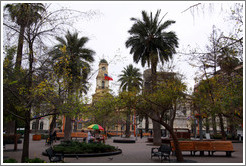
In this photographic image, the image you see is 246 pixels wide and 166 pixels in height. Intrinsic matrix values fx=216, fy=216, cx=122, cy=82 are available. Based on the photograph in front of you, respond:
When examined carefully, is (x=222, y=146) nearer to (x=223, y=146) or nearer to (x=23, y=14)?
(x=223, y=146)

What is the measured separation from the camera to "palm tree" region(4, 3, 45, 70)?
797 centimetres

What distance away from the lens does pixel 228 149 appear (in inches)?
504

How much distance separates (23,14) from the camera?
8148 millimetres

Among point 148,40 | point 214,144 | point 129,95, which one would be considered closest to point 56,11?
point 129,95

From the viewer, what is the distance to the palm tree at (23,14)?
797 cm

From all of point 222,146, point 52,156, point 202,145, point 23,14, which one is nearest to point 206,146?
point 202,145

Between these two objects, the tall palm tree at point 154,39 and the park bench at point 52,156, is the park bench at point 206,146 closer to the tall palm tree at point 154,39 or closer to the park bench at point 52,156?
the park bench at point 52,156

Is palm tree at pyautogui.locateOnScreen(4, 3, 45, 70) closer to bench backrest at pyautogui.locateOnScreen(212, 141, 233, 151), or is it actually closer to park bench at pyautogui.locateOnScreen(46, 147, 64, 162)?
park bench at pyautogui.locateOnScreen(46, 147, 64, 162)

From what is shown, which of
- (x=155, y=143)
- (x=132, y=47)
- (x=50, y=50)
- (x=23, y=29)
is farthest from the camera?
(x=132, y=47)

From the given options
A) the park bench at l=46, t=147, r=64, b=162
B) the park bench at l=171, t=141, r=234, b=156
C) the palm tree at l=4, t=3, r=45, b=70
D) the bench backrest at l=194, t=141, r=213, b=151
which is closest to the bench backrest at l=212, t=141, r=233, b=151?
the park bench at l=171, t=141, r=234, b=156

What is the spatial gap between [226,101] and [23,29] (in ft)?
27.3

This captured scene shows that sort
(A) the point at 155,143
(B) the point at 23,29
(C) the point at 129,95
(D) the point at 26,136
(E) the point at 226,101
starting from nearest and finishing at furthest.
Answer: (E) the point at 226,101 → (B) the point at 23,29 → (D) the point at 26,136 → (C) the point at 129,95 → (A) the point at 155,143

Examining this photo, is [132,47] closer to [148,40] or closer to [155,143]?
[148,40]

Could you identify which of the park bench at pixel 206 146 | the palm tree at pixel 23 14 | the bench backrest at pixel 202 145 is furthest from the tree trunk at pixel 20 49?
the bench backrest at pixel 202 145
